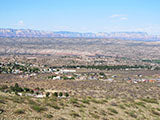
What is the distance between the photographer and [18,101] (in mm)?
19984

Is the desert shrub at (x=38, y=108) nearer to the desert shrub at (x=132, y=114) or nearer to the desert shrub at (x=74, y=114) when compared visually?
the desert shrub at (x=74, y=114)

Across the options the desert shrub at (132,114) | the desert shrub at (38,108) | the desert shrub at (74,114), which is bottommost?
the desert shrub at (132,114)

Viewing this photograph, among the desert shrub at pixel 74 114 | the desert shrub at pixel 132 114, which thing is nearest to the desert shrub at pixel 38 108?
the desert shrub at pixel 74 114

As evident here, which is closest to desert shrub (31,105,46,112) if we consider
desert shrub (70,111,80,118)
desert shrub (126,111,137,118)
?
desert shrub (70,111,80,118)

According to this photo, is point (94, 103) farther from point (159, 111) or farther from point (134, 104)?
point (159, 111)

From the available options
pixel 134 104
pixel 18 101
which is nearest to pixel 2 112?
pixel 18 101

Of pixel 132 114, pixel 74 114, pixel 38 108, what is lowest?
pixel 132 114

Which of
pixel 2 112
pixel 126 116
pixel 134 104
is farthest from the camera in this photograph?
pixel 134 104

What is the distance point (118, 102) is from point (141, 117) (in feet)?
14.5

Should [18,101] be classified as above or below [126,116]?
above

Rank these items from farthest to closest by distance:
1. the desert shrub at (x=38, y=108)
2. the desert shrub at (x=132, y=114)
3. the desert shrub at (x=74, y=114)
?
the desert shrub at (x=132, y=114) < the desert shrub at (x=74, y=114) < the desert shrub at (x=38, y=108)

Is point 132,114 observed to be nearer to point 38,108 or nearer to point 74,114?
point 74,114

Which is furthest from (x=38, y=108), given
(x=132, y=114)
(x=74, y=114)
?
(x=132, y=114)

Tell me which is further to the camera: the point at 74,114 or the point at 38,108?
the point at 74,114
